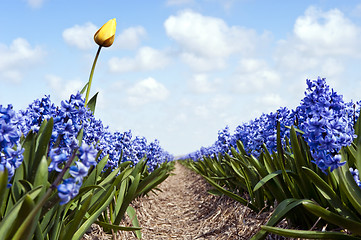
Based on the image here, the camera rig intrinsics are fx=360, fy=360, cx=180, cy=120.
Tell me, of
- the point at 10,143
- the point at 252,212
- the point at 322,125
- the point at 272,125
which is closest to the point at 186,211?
the point at 252,212

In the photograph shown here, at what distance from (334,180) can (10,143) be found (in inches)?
100

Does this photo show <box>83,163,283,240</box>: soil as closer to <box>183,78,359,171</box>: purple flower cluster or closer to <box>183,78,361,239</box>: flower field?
<box>183,78,361,239</box>: flower field

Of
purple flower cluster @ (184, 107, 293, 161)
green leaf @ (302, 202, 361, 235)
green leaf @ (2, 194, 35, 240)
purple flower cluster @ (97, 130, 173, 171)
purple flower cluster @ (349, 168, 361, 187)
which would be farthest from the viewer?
purple flower cluster @ (97, 130, 173, 171)

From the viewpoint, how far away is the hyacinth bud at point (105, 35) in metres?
4.14

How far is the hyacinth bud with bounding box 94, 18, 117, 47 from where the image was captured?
4137 millimetres

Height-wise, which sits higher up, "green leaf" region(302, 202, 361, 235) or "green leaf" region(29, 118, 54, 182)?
"green leaf" region(29, 118, 54, 182)

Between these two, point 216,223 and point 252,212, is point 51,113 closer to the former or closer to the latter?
point 252,212

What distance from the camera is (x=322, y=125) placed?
265 cm

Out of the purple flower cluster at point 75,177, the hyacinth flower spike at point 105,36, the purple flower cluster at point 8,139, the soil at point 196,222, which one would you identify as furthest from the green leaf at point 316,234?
the hyacinth flower spike at point 105,36

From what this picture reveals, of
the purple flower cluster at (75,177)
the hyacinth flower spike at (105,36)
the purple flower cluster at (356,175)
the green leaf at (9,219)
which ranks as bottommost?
the purple flower cluster at (356,175)

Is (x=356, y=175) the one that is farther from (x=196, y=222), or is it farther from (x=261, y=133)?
(x=196, y=222)

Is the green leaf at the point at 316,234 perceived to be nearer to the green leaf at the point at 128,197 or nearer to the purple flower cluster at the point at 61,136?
the purple flower cluster at the point at 61,136

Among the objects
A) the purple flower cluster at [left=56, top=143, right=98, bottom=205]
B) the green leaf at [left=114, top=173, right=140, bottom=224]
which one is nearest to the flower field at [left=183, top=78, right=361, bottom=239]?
the green leaf at [left=114, top=173, right=140, bottom=224]

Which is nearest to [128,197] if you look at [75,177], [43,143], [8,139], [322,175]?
[43,143]
